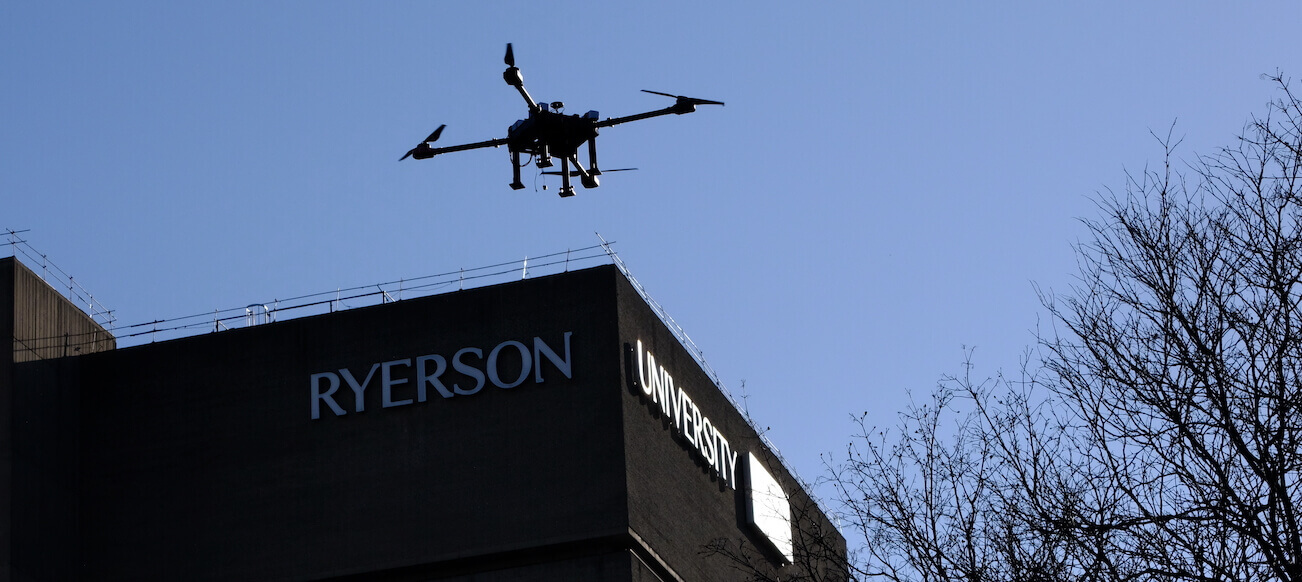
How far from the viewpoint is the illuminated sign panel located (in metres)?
64.9

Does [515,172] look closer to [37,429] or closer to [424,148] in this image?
[424,148]

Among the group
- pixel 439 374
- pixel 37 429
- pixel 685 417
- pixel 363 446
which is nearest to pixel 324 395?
pixel 363 446

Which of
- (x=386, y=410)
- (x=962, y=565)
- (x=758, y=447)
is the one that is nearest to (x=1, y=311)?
(x=386, y=410)

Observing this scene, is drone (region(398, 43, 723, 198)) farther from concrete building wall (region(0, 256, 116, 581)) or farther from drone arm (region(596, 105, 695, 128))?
concrete building wall (region(0, 256, 116, 581))

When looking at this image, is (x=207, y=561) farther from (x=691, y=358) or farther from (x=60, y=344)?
(x=691, y=358)

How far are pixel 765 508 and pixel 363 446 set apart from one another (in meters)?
16.1

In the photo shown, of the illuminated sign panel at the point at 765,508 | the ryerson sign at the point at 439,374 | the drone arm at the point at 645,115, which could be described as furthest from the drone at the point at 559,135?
the illuminated sign panel at the point at 765,508

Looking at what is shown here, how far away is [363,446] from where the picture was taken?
5638cm

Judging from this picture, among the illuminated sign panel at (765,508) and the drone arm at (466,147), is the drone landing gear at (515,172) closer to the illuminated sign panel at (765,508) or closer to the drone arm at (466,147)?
the drone arm at (466,147)

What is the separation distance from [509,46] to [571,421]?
18672 millimetres

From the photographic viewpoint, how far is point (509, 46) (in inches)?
1535

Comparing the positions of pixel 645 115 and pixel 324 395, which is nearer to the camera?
pixel 645 115

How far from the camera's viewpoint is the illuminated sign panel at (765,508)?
64875 mm

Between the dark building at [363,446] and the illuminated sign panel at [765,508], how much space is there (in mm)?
5202
